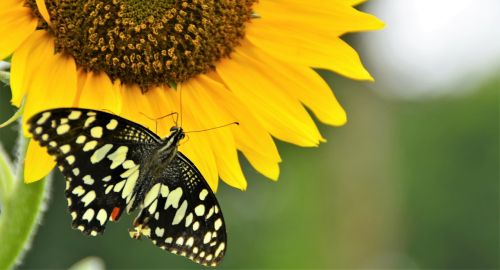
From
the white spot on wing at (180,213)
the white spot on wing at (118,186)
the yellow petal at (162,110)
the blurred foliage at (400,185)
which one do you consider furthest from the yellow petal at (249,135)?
the blurred foliage at (400,185)

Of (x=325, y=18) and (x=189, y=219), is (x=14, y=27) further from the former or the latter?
(x=325, y=18)

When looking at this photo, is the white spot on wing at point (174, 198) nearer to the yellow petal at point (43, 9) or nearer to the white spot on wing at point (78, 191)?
the white spot on wing at point (78, 191)

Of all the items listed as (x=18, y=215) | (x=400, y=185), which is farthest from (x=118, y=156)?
(x=400, y=185)

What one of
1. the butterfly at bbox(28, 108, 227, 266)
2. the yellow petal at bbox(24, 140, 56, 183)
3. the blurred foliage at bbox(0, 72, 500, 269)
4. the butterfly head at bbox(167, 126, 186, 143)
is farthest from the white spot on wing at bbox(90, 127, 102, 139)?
the blurred foliage at bbox(0, 72, 500, 269)

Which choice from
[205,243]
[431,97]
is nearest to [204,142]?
[205,243]

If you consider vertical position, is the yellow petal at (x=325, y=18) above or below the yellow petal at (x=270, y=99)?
above

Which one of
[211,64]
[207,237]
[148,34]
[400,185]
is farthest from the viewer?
[400,185]
